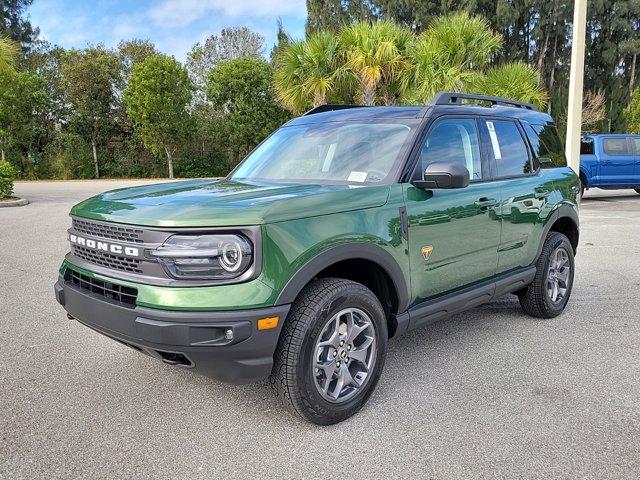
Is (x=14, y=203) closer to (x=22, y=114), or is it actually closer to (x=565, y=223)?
(x=565, y=223)

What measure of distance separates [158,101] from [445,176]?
87.1 ft

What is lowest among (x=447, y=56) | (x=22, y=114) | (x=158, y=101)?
(x=447, y=56)

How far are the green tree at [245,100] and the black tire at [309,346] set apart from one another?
26863 mm

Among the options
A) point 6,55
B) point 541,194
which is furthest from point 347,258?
point 6,55

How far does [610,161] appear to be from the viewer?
1470 cm

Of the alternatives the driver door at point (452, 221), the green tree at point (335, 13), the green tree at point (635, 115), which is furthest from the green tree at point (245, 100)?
the driver door at point (452, 221)

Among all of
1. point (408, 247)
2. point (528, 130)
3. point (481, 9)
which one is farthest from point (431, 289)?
point (481, 9)

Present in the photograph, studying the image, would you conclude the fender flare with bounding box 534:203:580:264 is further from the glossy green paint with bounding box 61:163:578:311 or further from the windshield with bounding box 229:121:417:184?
the windshield with bounding box 229:121:417:184

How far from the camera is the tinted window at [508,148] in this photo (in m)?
4.14

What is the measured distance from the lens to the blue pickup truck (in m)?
14.6

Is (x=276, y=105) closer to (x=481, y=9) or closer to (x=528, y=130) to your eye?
(x=481, y=9)

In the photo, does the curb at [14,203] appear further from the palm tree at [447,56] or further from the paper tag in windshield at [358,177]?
the paper tag in windshield at [358,177]

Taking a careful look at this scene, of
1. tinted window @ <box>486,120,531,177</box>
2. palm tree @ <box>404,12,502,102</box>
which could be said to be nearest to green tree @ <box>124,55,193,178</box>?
palm tree @ <box>404,12,502,102</box>

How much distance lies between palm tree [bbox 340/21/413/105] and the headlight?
1268 centimetres
